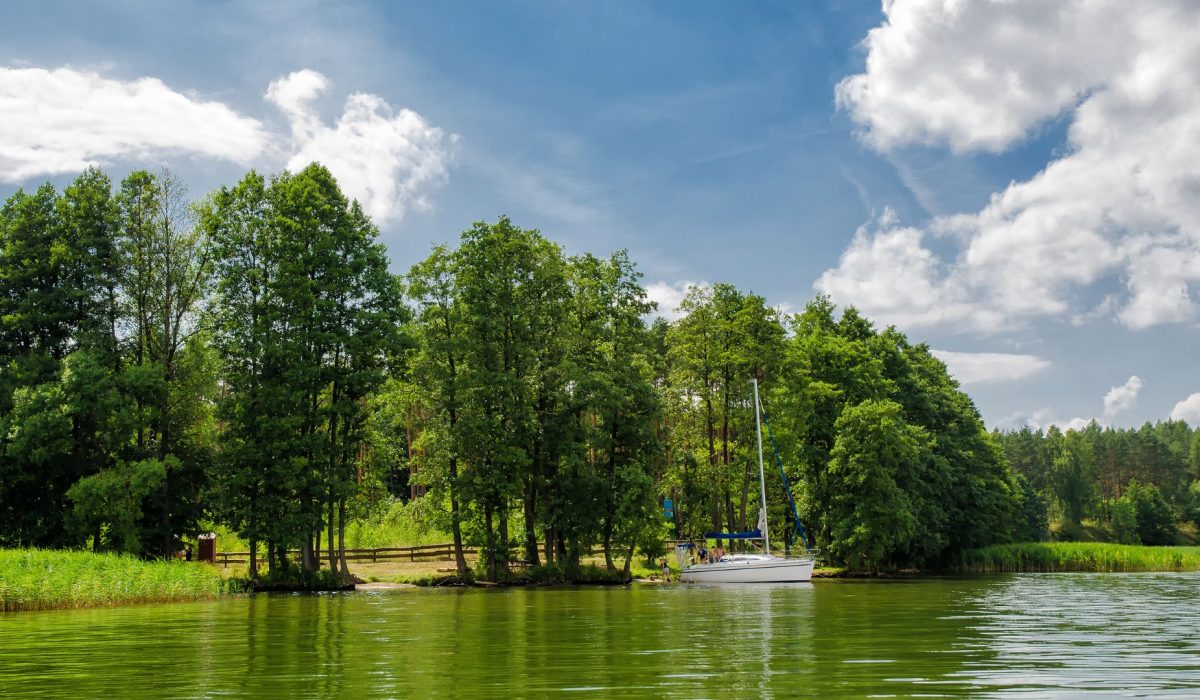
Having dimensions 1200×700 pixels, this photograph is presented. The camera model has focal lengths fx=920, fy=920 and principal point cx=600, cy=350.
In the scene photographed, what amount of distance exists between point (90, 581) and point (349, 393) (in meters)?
16.6

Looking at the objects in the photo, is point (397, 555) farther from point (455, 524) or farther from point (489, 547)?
point (489, 547)

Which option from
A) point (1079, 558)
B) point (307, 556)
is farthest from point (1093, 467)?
point (307, 556)

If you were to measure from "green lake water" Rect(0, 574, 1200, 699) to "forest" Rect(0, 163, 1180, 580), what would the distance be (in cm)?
1559

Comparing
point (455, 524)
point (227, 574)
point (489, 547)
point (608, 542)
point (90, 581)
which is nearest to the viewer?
point (90, 581)

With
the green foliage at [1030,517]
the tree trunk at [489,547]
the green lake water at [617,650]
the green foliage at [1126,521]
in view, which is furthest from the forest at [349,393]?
the green foliage at [1126,521]

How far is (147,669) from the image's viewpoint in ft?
42.3

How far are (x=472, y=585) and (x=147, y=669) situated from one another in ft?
111

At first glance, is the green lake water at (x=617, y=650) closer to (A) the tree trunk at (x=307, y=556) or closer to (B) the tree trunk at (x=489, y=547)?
(A) the tree trunk at (x=307, y=556)

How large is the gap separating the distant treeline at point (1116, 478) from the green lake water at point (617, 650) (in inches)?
4529

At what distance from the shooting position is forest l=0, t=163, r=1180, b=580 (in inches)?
1657

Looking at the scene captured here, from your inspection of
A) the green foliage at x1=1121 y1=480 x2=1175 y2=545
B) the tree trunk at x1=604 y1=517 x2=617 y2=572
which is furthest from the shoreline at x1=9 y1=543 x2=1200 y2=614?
the green foliage at x1=1121 y1=480 x2=1175 y2=545

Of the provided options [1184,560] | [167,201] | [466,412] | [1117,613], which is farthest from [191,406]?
[1184,560]

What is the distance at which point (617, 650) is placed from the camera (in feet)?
48.6

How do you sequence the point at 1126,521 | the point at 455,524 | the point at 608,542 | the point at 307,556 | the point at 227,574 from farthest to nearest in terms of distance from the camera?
the point at 1126,521 → the point at 608,542 → the point at 455,524 → the point at 227,574 → the point at 307,556
